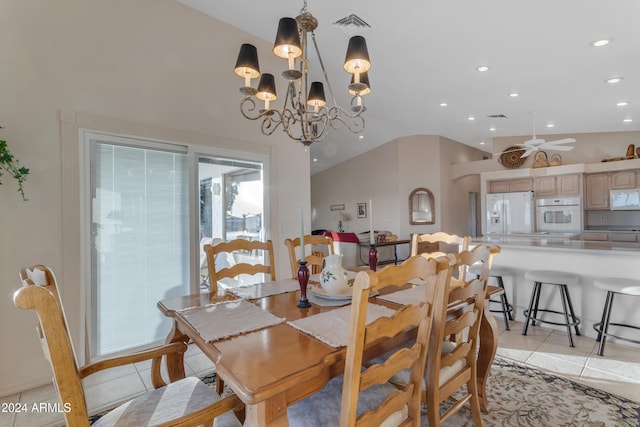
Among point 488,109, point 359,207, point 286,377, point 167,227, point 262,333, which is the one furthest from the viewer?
point 359,207

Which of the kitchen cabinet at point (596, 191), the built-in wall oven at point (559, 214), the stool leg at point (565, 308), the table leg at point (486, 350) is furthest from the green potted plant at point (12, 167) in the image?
the kitchen cabinet at point (596, 191)

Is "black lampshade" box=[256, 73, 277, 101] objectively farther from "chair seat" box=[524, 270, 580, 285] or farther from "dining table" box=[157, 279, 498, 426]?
"chair seat" box=[524, 270, 580, 285]

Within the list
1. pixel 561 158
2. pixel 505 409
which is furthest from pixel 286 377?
pixel 561 158

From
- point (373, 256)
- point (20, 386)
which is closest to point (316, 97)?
point (373, 256)

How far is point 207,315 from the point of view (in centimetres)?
151

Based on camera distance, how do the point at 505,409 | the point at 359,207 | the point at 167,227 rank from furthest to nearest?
the point at 359,207, the point at 167,227, the point at 505,409

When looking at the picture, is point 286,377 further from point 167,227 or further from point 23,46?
point 23,46

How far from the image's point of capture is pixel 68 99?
8.33ft

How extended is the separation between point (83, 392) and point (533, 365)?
10.2 ft

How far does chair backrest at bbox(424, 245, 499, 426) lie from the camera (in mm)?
1375

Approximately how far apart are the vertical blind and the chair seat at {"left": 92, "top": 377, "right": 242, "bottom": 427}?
1.88m

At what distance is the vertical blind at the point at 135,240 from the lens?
274 cm

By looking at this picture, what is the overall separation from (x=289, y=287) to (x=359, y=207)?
7761mm

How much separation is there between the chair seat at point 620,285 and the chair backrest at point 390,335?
2524mm
